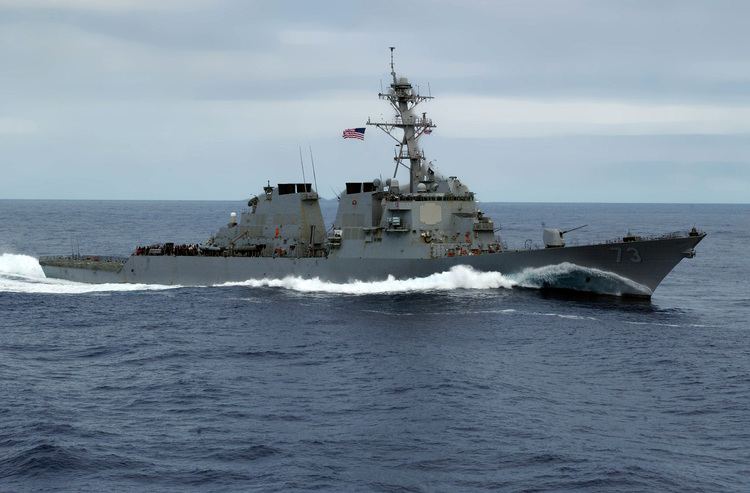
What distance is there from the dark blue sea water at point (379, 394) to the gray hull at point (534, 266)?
169 cm

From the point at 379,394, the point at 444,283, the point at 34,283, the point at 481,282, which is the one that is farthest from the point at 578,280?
the point at 34,283

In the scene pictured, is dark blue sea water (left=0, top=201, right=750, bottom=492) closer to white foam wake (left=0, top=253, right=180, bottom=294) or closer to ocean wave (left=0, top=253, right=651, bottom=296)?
ocean wave (left=0, top=253, right=651, bottom=296)

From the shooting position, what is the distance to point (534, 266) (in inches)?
1885

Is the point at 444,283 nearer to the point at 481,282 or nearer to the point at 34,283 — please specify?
the point at 481,282

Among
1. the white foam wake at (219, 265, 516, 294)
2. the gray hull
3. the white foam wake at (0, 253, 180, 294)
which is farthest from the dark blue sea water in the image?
the white foam wake at (0, 253, 180, 294)

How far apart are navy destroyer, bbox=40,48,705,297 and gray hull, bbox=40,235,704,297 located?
0.19ft

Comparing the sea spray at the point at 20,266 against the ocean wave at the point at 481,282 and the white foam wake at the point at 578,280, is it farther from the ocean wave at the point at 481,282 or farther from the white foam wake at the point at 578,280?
the white foam wake at the point at 578,280

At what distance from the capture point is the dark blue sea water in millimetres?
20828

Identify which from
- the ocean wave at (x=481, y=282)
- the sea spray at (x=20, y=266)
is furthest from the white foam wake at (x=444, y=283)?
the sea spray at (x=20, y=266)

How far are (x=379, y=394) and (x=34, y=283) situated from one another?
40.5 m

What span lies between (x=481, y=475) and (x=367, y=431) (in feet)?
13.7

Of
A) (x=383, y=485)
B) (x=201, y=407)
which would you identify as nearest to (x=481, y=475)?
(x=383, y=485)

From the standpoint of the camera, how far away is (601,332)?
37125 mm

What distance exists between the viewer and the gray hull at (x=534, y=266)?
45406mm
